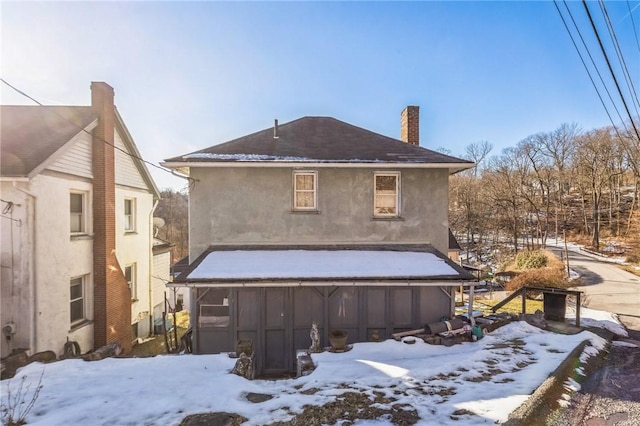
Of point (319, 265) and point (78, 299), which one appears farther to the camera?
point (78, 299)

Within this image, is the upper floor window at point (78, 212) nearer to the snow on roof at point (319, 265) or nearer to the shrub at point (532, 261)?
the snow on roof at point (319, 265)

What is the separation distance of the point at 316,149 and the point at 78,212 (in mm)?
9123

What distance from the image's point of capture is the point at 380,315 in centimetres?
1017

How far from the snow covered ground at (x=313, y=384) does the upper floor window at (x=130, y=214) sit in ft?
26.9

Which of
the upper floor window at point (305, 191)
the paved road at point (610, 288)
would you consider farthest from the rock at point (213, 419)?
the paved road at point (610, 288)

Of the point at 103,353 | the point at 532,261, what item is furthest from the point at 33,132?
the point at 532,261

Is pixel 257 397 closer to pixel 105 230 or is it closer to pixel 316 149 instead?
pixel 316 149

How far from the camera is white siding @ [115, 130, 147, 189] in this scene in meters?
13.9

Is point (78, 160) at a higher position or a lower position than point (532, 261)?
higher

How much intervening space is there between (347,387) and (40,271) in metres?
9.47

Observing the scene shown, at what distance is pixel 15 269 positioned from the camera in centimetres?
899

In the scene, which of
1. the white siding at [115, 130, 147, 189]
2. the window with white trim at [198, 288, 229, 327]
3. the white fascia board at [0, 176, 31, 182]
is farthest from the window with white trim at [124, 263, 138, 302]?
the window with white trim at [198, 288, 229, 327]

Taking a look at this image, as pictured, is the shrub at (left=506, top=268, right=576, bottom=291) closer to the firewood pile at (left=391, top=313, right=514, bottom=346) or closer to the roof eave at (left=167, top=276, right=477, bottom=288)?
the firewood pile at (left=391, top=313, right=514, bottom=346)

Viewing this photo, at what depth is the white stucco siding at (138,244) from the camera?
14.0 metres
